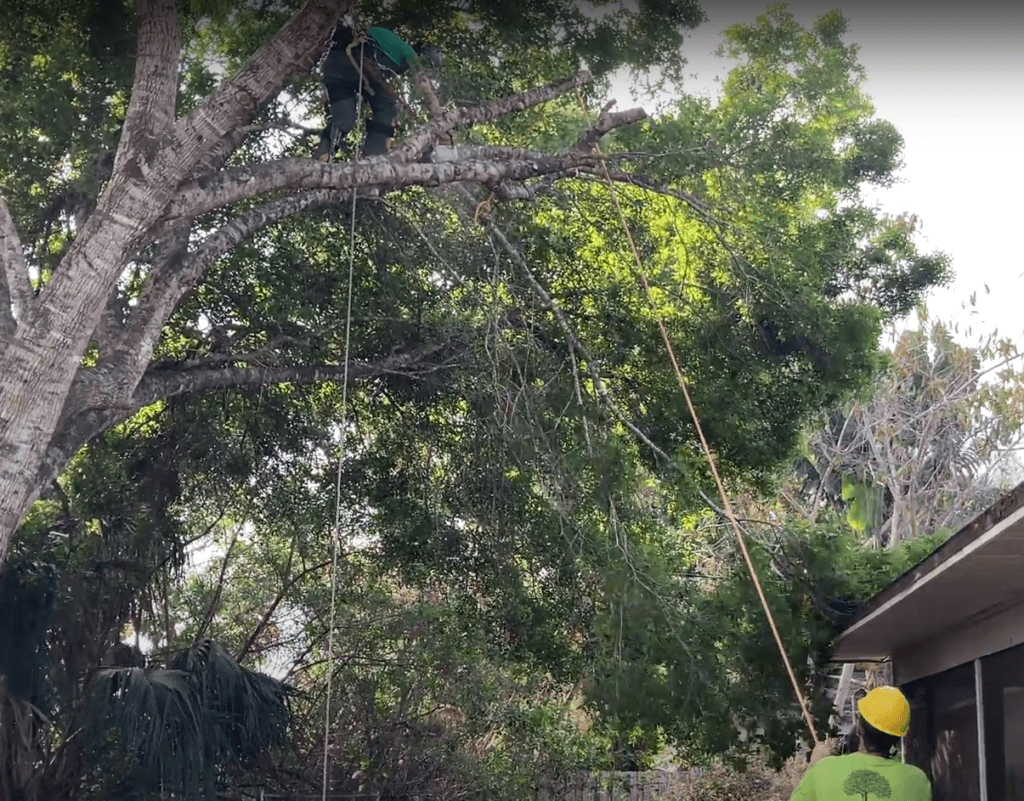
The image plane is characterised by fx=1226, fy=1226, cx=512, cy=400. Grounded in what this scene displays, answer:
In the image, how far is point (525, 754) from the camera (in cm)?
1316

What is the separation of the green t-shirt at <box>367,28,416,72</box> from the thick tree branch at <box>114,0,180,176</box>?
146cm

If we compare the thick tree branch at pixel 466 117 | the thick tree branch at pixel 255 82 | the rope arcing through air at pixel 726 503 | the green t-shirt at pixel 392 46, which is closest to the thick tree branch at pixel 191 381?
the thick tree branch at pixel 255 82

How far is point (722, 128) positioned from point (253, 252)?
13.2 feet

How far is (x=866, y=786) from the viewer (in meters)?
4.32

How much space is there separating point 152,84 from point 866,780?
5432mm

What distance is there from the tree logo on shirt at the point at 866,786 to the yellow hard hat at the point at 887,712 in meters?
0.23

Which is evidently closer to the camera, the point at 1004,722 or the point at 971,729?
the point at 1004,722

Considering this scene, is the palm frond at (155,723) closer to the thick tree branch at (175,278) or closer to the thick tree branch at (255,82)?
the thick tree branch at (175,278)

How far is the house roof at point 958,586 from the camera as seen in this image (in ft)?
14.6

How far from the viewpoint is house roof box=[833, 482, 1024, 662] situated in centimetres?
445

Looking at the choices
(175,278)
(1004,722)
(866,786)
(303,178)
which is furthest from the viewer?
(175,278)

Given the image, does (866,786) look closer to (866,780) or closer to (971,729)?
(866,780)

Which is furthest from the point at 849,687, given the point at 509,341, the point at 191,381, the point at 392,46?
the point at 392,46

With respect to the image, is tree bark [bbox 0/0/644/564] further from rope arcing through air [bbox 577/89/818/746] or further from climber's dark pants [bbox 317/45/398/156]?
climber's dark pants [bbox 317/45/398/156]
